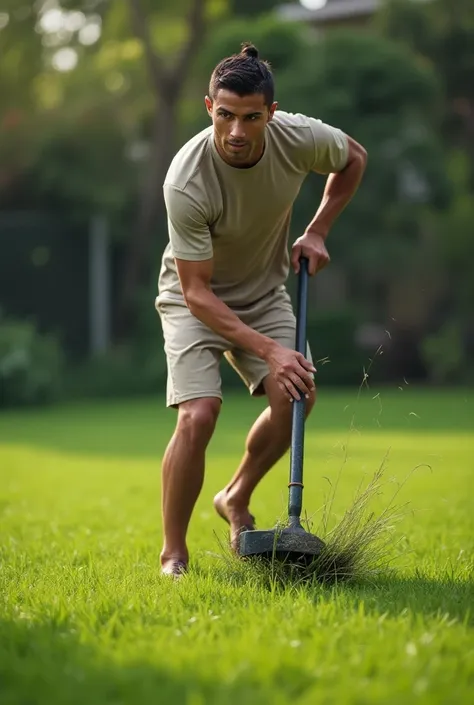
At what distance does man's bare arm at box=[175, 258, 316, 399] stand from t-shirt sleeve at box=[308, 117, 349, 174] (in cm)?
65

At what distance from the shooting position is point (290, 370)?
4230mm

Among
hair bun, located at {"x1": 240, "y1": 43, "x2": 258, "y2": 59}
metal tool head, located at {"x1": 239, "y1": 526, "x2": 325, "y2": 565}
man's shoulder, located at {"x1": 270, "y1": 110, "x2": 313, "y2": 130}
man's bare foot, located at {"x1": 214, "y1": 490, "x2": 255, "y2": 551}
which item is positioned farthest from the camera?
man's bare foot, located at {"x1": 214, "y1": 490, "x2": 255, "y2": 551}

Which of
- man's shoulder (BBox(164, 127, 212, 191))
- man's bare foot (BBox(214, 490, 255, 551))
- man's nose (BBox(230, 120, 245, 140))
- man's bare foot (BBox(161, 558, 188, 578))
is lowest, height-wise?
man's bare foot (BBox(161, 558, 188, 578))

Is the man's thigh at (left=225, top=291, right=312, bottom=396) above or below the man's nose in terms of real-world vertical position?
below

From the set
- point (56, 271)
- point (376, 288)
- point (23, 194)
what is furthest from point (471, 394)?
point (23, 194)

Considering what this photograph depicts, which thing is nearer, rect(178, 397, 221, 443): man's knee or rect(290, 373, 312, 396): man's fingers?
rect(290, 373, 312, 396): man's fingers

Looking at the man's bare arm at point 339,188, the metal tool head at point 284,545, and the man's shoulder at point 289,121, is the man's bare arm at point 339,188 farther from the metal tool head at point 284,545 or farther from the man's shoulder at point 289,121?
the metal tool head at point 284,545

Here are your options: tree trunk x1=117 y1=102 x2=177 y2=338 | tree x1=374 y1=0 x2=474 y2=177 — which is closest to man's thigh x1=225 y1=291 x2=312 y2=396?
tree trunk x1=117 y1=102 x2=177 y2=338

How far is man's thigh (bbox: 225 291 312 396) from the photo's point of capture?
15.9 ft

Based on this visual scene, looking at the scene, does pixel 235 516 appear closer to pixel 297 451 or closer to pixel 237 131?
pixel 297 451

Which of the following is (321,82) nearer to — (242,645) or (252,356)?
(252,356)

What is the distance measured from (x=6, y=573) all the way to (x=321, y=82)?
16.6 metres

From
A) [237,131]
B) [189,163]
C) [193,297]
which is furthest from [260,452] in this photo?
[237,131]

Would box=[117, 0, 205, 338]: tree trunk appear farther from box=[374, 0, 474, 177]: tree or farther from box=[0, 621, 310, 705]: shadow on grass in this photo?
box=[0, 621, 310, 705]: shadow on grass
